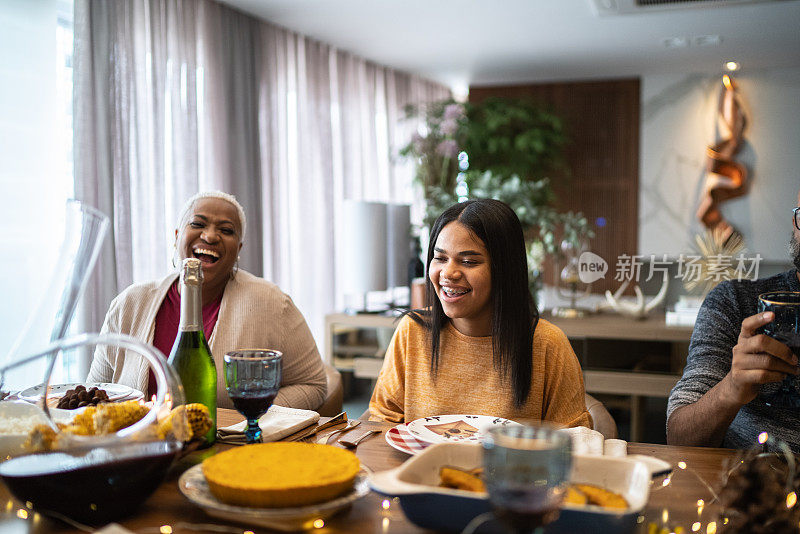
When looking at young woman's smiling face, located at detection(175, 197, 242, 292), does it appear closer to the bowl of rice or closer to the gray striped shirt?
the bowl of rice

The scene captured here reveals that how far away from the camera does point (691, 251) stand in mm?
2639

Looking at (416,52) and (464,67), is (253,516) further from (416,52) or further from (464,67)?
(464,67)

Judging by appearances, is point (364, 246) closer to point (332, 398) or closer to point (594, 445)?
point (332, 398)

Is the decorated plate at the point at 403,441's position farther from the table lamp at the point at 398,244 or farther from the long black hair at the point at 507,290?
the table lamp at the point at 398,244

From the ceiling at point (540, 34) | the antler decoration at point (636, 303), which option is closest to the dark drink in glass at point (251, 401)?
the antler decoration at point (636, 303)

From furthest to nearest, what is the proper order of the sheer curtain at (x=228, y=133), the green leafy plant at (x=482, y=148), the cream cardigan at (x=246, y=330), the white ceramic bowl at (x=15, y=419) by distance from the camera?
the green leafy plant at (x=482, y=148) → the sheer curtain at (x=228, y=133) → the cream cardigan at (x=246, y=330) → the white ceramic bowl at (x=15, y=419)

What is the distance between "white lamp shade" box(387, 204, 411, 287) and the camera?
3.99 metres

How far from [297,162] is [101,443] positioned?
3755mm

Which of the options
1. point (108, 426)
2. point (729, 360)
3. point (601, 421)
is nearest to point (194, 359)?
point (108, 426)

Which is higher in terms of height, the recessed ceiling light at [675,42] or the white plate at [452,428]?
the recessed ceiling light at [675,42]

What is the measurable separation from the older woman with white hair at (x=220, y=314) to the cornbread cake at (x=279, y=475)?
2.60ft

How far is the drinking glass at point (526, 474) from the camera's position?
72 centimetres

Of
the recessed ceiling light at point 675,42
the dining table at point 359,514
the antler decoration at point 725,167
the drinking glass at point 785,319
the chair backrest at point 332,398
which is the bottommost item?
the chair backrest at point 332,398

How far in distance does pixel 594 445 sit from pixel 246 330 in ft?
3.52
